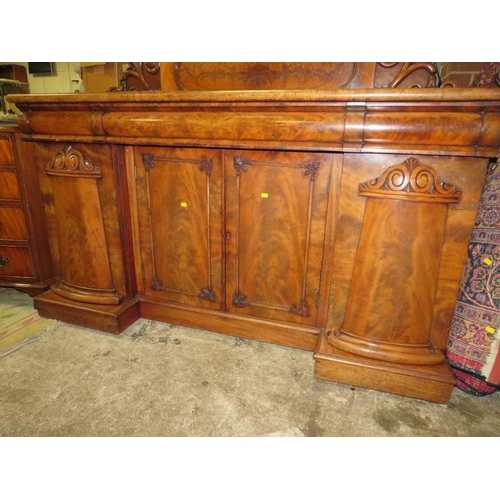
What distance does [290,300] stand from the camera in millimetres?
1682

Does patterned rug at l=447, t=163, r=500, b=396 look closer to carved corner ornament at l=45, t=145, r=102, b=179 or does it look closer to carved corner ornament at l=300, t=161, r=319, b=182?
carved corner ornament at l=300, t=161, r=319, b=182

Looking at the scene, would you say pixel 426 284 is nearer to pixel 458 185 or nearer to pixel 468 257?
pixel 468 257

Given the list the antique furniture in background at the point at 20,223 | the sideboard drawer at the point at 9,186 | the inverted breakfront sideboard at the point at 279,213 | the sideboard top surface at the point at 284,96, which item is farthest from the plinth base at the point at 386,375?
the sideboard drawer at the point at 9,186

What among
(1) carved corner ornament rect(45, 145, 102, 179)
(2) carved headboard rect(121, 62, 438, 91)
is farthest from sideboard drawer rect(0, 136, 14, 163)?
(2) carved headboard rect(121, 62, 438, 91)

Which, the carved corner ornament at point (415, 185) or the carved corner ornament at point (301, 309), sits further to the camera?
the carved corner ornament at point (301, 309)

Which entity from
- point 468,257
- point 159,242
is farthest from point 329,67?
point 159,242

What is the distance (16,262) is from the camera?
7.03 feet

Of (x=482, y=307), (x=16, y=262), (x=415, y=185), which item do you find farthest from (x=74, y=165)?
(x=482, y=307)

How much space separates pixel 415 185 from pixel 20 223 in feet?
7.65

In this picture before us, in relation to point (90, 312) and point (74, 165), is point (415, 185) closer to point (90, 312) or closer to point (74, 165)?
point (74, 165)

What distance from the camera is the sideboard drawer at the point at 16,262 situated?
212 cm

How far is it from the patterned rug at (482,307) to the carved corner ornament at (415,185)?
240 millimetres

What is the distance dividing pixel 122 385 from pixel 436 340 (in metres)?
1.47

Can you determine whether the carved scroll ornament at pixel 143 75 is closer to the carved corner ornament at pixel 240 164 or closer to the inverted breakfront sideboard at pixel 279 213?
the inverted breakfront sideboard at pixel 279 213
